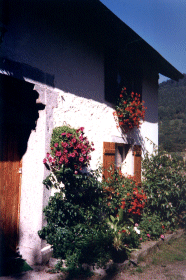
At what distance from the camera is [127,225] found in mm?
4508

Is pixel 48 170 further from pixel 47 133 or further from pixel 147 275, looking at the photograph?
pixel 147 275

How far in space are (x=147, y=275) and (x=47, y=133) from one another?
260 centimetres

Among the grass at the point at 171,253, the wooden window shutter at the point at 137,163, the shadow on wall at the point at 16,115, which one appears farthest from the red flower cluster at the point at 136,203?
the shadow on wall at the point at 16,115

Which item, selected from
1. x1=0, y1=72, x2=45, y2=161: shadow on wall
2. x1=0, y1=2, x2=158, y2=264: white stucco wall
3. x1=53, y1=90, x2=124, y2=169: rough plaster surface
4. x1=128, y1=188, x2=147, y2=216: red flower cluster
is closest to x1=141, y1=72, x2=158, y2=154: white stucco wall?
x1=53, y1=90, x2=124, y2=169: rough plaster surface

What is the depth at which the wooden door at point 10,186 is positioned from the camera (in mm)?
3408

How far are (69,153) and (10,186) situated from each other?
42.0 inches

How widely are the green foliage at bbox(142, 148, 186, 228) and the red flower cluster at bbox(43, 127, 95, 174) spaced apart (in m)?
2.39

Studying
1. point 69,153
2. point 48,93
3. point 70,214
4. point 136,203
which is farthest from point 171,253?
point 48,93

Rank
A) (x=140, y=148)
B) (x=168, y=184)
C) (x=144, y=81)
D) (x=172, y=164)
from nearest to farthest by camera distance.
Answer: (x=168, y=184) → (x=172, y=164) → (x=140, y=148) → (x=144, y=81)

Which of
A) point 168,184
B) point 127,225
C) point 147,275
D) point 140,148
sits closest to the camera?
point 147,275

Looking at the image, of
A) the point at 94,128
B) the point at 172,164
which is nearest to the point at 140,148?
the point at 172,164

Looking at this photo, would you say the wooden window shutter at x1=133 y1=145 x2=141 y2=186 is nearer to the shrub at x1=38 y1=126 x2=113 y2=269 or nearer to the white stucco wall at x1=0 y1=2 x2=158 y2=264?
the white stucco wall at x1=0 y1=2 x2=158 y2=264

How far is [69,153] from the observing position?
3375 mm

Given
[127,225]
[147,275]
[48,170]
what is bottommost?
[147,275]
